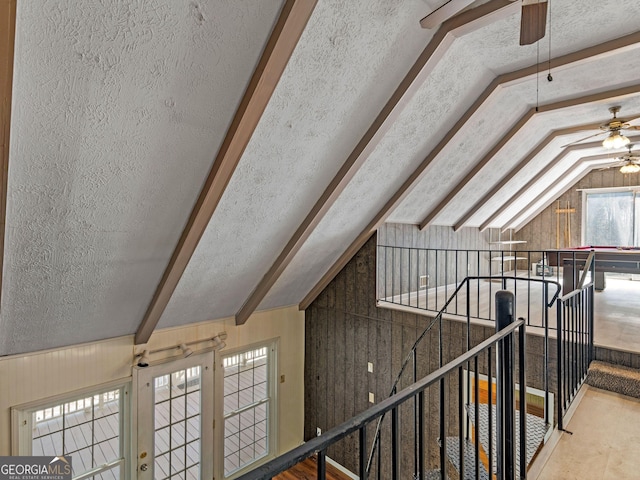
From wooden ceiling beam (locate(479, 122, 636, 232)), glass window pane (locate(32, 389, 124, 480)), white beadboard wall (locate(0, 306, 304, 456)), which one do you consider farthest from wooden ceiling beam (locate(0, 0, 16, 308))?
wooden ceiling beam (locate(479, 122, 636, 232))

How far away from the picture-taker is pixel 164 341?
479 centimetres

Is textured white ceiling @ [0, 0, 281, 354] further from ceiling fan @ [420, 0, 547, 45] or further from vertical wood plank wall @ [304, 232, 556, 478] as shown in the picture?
vertical wood plank wall @ [304, 232, 556, 478]

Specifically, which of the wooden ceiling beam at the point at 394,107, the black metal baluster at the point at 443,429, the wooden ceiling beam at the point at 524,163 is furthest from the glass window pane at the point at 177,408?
the wooden ceiling beam at the point at 524,163

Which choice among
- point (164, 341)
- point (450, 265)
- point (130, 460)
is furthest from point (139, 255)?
point (450, 265)

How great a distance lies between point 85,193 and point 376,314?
4299 millimetres

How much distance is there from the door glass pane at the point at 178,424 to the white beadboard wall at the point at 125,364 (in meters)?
0.39

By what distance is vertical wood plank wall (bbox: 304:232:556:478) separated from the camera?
500cm

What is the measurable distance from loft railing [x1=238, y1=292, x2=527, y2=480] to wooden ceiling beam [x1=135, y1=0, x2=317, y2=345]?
194 cm

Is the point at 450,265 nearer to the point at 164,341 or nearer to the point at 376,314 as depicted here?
the point at 376,314

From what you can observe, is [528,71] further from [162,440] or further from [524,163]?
[162,440]

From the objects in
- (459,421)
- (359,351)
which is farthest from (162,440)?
(459,421)

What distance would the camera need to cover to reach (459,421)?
3.96ft

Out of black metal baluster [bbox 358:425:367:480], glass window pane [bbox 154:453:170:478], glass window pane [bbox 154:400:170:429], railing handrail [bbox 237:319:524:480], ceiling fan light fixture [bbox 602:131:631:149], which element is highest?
ceiling fan light fixture [bbox 602:131:631:149]

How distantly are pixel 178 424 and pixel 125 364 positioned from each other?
3.93 feet
